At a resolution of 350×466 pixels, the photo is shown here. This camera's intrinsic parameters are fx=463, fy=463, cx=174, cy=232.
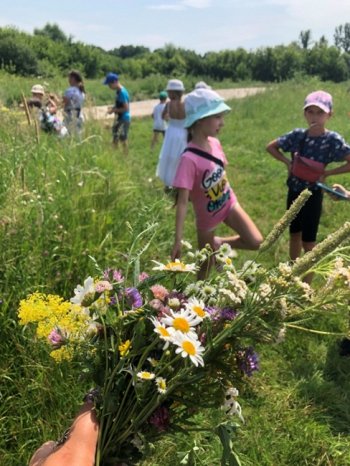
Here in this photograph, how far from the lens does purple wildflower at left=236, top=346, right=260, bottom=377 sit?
3.56ft

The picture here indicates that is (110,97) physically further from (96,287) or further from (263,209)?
(96,287)

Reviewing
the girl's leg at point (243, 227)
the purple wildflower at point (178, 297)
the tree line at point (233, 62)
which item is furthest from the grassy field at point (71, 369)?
the tree line at point (233, 62)

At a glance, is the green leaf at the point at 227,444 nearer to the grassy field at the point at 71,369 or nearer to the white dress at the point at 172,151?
the grassy field at the point at 71,369

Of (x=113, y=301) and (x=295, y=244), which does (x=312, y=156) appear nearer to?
(x=295, y=244)

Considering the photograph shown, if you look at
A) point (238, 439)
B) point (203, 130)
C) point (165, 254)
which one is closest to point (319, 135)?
point (203, 130)

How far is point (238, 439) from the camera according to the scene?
2426 millimetres

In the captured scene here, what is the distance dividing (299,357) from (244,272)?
224 cm

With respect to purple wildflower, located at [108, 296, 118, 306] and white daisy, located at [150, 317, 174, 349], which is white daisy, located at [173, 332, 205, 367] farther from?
purple wildflower, located at [108, 296, 118, 306]

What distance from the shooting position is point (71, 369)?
2.26 meters

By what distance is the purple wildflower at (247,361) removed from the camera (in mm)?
1085

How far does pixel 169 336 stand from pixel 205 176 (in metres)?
2.35

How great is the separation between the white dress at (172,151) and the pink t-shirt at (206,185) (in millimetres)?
2542

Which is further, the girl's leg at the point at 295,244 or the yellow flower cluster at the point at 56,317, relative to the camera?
the girl's leg at the point at 295,244

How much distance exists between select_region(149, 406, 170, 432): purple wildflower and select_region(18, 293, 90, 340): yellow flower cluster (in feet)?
0.85
